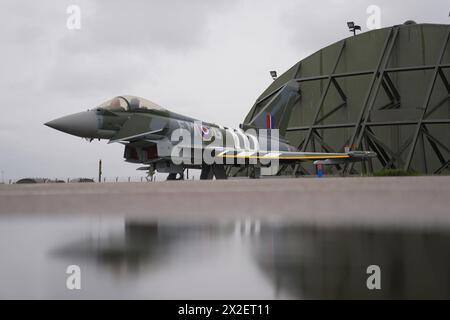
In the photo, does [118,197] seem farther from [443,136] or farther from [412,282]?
[443,136]

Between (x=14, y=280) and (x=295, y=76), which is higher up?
(x=295, y=76)

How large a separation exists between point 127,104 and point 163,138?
2.28m

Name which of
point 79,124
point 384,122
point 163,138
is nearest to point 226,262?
point 79,124

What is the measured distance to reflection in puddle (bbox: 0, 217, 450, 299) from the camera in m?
4.13

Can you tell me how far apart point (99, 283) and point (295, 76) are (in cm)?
4279

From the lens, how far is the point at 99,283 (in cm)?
438

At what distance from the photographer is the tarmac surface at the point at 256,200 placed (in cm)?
1161

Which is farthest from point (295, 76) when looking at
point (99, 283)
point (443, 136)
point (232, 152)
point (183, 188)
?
point (99, 283)

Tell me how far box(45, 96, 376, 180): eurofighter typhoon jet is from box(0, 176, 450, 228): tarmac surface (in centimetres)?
539

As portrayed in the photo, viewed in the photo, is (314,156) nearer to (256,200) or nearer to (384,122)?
(256,200)

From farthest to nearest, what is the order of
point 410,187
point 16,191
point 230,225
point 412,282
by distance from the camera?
point 16,191, point 410,187, point 230,225, point 412,282

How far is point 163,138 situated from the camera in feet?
66.7

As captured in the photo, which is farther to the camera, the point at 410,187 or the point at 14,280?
the point at 410,187
